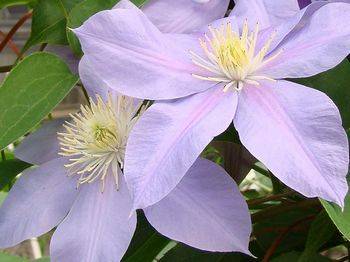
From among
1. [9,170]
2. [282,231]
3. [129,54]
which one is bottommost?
[282,231]

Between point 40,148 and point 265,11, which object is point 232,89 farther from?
point 40,148

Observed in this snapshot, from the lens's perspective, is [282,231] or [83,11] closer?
[83,11]

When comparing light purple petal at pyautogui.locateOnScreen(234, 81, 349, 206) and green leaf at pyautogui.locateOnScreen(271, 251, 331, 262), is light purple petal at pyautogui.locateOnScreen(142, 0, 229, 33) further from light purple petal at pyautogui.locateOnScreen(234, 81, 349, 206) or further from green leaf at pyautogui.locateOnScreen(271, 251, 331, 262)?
green leaf at pyautogui.locateOnScreen(271, 251, 331, 262)

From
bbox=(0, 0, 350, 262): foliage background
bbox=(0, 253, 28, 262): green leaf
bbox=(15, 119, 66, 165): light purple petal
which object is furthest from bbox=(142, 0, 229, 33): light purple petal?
bbox=(0, 253, 28, 262): green leaf

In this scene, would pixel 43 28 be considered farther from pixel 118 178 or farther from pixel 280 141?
pixel 280 141

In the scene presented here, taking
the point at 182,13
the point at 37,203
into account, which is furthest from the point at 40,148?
the point at 182,13

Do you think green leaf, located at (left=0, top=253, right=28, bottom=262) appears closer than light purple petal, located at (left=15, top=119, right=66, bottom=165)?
No

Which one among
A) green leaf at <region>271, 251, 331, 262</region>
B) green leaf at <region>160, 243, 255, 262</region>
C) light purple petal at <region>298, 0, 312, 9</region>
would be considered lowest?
green leaf at <region>271, 251, 331, 262</region>
